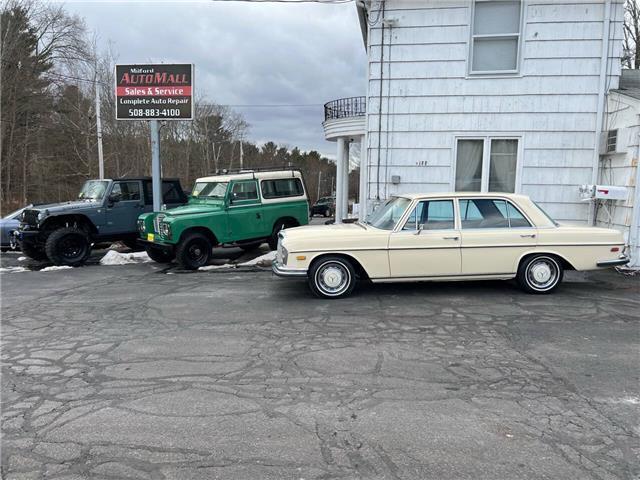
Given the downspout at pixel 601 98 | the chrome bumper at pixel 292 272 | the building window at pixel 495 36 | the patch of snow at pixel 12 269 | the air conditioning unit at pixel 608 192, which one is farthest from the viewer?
the patch of snow at pixel 12 269

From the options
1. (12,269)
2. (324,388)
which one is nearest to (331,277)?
(324,388)

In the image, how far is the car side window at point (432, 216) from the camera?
6750 millimetres

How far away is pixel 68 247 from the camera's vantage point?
35.4ft

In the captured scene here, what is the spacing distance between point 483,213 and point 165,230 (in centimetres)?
626

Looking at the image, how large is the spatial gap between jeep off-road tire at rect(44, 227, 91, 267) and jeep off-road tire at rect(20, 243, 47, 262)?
829 mm

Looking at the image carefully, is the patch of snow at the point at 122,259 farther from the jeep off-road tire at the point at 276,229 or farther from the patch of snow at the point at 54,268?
the jeep off-road tire at the point at 276,229

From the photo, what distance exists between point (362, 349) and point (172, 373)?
181cm

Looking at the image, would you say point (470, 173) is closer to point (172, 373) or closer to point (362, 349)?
point (362, 349)

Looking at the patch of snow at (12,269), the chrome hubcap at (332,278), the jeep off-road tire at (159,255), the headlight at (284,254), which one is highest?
the headlight at (284,254)

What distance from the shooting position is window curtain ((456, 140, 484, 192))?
9.98m

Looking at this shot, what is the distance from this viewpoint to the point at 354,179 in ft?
218

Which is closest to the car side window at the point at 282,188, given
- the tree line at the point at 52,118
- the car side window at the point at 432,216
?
the car side window at the point at 432,216

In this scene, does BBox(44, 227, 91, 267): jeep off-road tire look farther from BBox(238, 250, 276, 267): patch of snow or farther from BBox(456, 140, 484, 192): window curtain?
BBox(456, 140, 484, 192): window curtain

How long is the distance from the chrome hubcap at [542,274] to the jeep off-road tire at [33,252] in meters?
10.6
